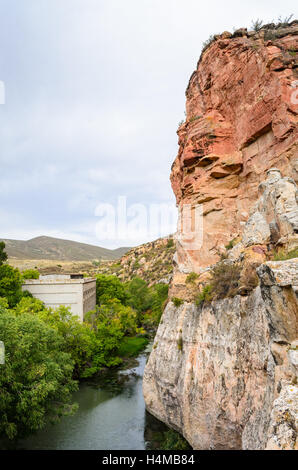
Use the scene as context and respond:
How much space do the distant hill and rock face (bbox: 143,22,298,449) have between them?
132 m

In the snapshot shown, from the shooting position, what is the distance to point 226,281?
12734 mm

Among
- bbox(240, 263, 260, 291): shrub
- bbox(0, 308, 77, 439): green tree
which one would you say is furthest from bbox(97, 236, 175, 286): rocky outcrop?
bbox(240, 263, 260, 291): shrub

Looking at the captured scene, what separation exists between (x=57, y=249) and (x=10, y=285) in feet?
457

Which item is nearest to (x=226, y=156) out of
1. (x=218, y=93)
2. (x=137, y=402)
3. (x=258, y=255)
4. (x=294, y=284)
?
(x=218, y=93)

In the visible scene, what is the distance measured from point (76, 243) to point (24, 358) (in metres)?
182

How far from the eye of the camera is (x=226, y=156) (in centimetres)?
2203

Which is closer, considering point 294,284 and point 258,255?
point 294,284

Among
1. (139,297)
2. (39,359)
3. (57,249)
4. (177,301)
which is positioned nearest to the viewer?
(39,359)

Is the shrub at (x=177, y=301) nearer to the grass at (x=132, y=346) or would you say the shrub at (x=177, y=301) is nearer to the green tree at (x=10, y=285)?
the grass at (x=132, y=346)

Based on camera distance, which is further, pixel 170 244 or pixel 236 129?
pixel 170 244

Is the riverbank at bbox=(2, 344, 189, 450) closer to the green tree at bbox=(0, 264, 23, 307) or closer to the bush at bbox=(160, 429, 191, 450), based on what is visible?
the bush at bbox=(160, 429, 191, 450)

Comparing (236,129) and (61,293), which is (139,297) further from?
(236,129)

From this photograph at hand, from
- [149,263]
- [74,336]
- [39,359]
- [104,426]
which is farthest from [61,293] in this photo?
[149,263]

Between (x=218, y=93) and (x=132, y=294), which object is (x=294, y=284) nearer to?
(x=218, y=93)
